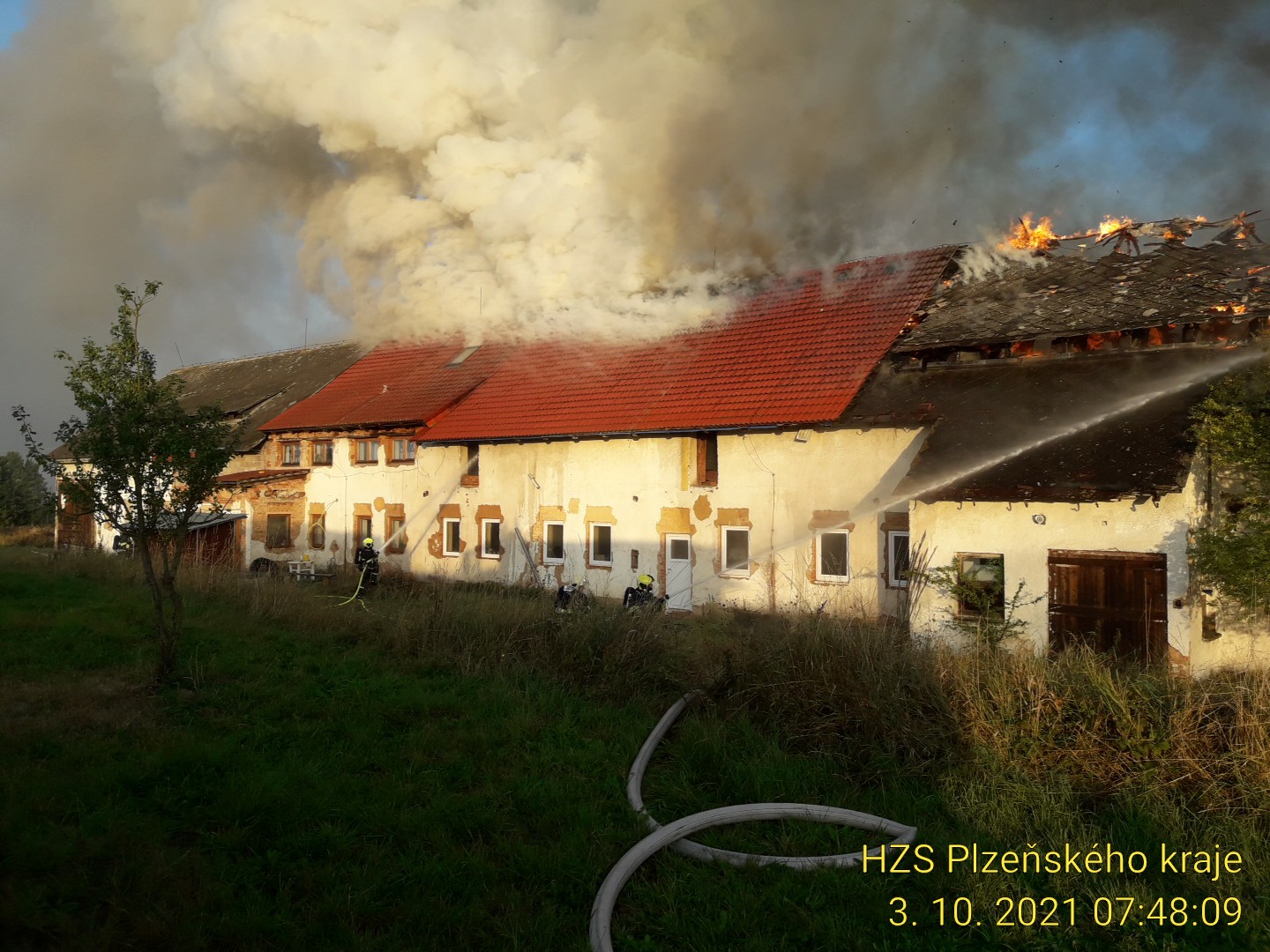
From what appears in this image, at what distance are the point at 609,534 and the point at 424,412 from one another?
6359 millimetres

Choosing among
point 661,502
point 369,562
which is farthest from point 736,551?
point 369,562

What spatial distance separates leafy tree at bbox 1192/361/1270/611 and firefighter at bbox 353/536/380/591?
608 inches

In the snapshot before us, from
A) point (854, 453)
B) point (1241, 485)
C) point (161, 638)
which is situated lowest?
point (161, 638)

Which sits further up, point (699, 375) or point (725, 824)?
point (699, 375)

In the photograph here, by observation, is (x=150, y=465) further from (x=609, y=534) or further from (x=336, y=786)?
(x=609, y=534)

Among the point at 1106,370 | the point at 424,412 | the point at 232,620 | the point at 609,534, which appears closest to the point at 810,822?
the point at 232,620

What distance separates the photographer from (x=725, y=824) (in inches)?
244

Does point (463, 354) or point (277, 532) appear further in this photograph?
point (277, 532)

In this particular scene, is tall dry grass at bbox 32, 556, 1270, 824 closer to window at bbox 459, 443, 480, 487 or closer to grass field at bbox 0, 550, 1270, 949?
grass field at bbox 0, 550, 1270, 949

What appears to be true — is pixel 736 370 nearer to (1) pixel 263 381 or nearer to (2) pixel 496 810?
(2) pixel 496 810

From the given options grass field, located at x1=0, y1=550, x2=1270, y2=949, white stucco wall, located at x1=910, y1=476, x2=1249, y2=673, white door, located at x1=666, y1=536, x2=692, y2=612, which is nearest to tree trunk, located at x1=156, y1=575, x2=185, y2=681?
grass field, located at x1=0, y1=550, x2=1270, y2=949

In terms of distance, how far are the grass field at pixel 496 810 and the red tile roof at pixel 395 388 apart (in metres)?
13.2

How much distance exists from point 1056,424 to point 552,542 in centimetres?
1074

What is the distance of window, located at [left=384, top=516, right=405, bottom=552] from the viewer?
22.4 m
